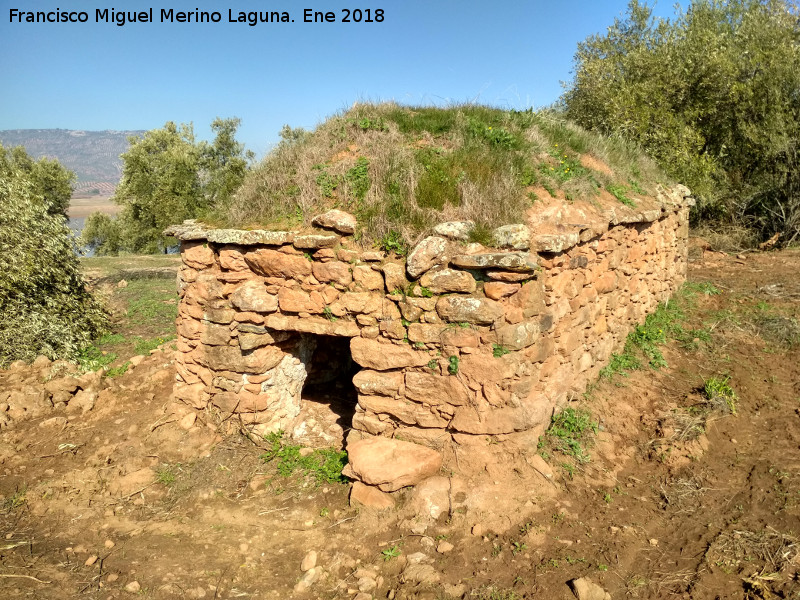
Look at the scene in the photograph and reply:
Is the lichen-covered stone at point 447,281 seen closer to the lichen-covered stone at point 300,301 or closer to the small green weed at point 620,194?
the lichen-covered stone at point 300,301

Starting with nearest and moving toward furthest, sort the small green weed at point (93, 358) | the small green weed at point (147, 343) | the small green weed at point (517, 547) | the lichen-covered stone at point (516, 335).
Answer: the small green weed at point (517, 547) → the lichen-covered stone at point (516, 335) → the small green weed at point (93, 358) → the small green weed at point (147, 343)

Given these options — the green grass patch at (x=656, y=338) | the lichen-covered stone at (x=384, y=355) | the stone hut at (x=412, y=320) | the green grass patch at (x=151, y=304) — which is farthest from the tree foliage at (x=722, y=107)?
the green grass patch at (x=151, y=304)

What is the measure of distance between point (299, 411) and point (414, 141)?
3504mm

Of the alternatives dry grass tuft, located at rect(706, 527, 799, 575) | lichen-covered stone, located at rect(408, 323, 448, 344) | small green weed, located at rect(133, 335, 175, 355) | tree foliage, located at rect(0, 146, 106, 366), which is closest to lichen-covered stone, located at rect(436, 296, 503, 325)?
lichen-covered stone, located at rect(408, 323, 448, 344)

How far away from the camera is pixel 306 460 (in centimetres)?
546

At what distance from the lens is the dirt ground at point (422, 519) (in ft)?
12.8

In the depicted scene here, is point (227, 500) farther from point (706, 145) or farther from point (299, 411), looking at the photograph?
point (706, 145)

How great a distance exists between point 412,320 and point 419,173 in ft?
5.25

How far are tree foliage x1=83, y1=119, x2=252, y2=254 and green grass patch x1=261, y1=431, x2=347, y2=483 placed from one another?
1498 centimetres

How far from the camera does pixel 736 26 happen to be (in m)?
14.7

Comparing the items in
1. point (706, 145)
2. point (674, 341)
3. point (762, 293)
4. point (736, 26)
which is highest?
point (736, 26)

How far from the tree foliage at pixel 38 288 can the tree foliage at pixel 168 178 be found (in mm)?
9590

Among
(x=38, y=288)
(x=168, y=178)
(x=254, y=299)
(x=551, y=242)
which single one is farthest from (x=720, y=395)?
(x=168, y=178)

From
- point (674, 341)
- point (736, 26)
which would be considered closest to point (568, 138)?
point (674, 341)
